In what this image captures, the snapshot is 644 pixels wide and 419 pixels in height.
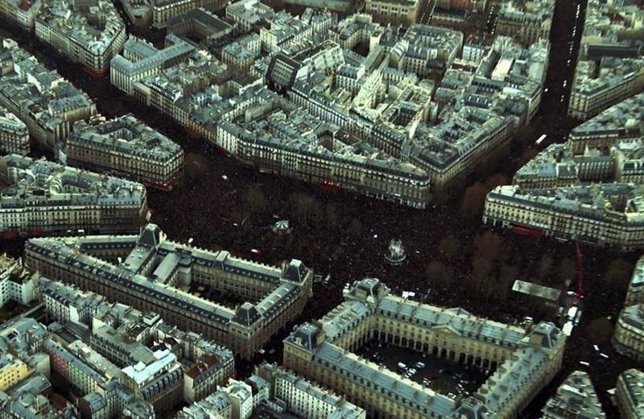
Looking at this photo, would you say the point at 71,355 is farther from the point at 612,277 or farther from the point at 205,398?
the point at 612,277

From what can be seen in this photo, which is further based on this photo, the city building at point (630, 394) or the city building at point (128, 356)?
the city building at point (128, 356)

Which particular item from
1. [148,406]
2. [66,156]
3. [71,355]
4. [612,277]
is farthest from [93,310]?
[612,277]

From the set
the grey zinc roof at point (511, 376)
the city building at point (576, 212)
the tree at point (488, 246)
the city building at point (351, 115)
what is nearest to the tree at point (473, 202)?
the city building at point (576, 212)

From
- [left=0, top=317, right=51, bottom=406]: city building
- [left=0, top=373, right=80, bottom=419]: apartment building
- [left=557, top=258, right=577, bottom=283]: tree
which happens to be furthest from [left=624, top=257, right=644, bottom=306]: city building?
[left=0, top=317, right=51, bottom=406]: city building

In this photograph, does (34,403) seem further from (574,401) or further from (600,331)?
(600,331)

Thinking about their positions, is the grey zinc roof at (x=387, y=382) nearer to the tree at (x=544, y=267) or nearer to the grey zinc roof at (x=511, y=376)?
the grey zinc roof at (x=511, y=376)

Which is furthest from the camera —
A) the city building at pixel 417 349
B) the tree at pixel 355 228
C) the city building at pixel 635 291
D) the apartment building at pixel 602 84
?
the apartment building at pixel 602 84
